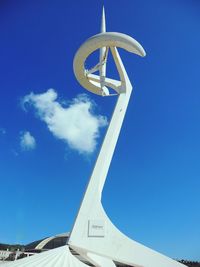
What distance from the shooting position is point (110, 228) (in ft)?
63.5

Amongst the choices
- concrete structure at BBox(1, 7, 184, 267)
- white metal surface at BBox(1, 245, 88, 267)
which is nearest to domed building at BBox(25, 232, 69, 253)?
concrete structure at BBox(1, 7, 184, 267)

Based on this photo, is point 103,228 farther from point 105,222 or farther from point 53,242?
point 53,242

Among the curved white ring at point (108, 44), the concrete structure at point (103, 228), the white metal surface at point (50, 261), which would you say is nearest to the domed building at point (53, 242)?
the concrete structure at point (103, 228)

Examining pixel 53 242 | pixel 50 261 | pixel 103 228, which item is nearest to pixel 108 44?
pixel 103 228

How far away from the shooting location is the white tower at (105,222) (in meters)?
18.7

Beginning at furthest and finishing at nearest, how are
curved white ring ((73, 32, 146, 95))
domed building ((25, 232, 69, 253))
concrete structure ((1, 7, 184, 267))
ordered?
domed building ((25, 232, 69, 253))
curved white ring ((73, 32, 146, 95))
concrete structure ((1, 7, 184, 267))

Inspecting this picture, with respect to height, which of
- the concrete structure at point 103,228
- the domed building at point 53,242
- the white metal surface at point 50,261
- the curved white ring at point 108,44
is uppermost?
the curved white ring at point 108,44

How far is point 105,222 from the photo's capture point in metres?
19.4

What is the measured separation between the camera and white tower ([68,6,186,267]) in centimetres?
1870

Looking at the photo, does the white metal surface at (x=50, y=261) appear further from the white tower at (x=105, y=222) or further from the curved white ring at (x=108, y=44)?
the curved white ring at (x=108, y=44)

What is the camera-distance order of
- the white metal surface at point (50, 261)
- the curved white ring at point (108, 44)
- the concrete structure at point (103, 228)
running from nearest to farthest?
the white metal surface at point (50, 261) < the concrete structure at point (103, 228) < the curved white ring at point (108, 44)

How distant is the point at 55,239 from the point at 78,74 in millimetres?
33663

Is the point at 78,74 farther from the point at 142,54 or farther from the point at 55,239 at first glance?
the point at 55,239

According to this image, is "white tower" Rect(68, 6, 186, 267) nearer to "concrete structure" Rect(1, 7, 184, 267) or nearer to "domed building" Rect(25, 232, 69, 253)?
"concrete structure" Rect(1, 7, 184, 267)
